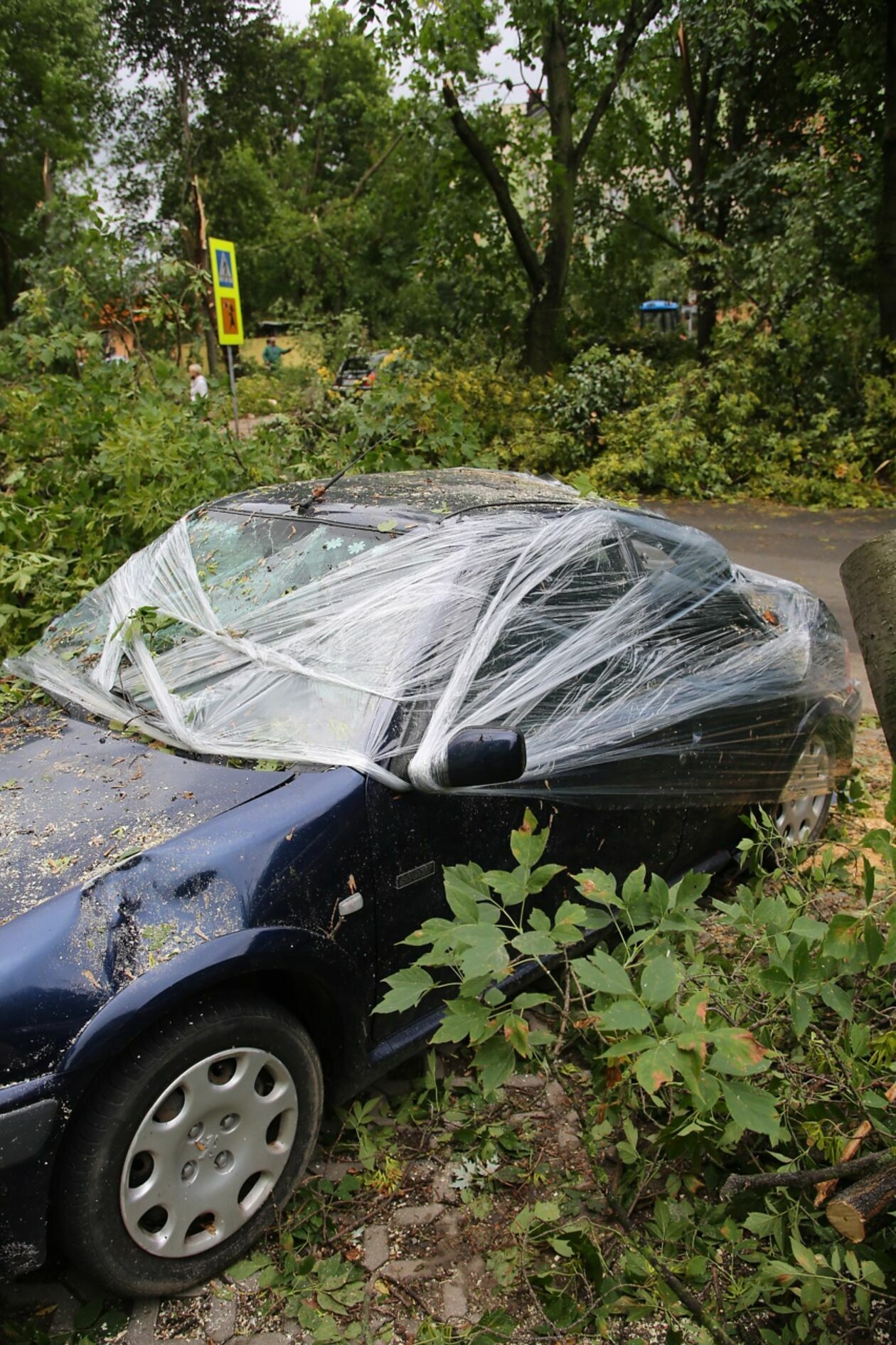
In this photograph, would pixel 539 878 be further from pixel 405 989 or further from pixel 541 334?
pixel 541 334

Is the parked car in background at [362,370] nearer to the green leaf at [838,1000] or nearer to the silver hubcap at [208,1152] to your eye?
the silver hubcap at [208,1152]

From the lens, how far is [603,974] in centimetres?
166

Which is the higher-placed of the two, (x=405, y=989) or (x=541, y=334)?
(x=541, y=334)

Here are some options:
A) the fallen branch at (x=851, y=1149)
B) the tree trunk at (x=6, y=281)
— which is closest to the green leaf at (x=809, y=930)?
the fallen branch at (x=851, y=1149)

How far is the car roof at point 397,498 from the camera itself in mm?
3066

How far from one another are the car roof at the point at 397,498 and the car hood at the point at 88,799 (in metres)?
1.04

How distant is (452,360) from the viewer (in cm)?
1320

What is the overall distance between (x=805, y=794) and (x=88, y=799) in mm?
2716

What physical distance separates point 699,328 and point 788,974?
50.3 ft

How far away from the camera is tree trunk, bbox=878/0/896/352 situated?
1118cm

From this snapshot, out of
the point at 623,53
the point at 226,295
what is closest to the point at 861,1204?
the point at 226,295

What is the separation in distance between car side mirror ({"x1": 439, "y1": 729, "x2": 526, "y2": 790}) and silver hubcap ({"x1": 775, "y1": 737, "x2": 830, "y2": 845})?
1740mm

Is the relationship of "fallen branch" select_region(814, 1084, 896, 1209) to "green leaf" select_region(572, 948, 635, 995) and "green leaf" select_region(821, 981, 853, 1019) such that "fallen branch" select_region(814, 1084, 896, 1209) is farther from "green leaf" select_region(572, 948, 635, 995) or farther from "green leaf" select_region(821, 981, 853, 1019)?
"green leaf" select_region(572, 948, 635, 995)

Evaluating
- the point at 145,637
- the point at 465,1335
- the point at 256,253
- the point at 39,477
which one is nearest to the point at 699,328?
the point at 39,477
